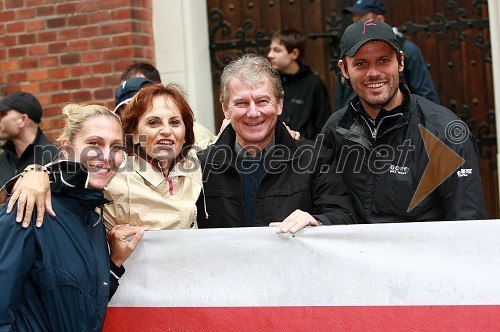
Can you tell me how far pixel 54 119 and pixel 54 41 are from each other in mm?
650

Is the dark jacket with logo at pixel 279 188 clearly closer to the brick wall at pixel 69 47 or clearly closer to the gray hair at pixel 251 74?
the gray hair at pixel 251 74

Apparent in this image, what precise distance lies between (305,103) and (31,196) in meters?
3.80

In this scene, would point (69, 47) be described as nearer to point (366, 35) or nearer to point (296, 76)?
point (296, 76)

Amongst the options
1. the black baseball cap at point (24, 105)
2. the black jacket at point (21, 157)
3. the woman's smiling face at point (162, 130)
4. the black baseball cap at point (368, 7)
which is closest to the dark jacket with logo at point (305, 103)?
the black baseball cap at point (368, 7)

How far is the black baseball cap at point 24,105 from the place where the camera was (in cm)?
700

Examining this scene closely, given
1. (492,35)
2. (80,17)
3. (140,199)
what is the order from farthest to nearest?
(80,17) < (492,35) < (140,199)

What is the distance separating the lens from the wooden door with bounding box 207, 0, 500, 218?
698cm

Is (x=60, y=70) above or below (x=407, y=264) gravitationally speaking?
above

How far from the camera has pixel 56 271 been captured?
10.6 feet

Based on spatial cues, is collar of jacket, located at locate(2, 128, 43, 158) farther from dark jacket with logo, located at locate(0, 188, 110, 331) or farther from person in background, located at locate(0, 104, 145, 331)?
dark jacket with logo, located at locate(0, 188, 110, 331)

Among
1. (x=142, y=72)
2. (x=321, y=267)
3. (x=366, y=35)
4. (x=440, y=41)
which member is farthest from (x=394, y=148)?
(x=440, y=41)

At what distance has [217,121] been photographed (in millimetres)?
7684

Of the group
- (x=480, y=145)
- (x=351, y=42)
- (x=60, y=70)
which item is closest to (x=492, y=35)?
(x=480, y=145)

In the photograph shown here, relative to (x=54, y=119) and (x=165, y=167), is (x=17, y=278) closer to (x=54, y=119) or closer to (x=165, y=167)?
(x=165, y=167)
